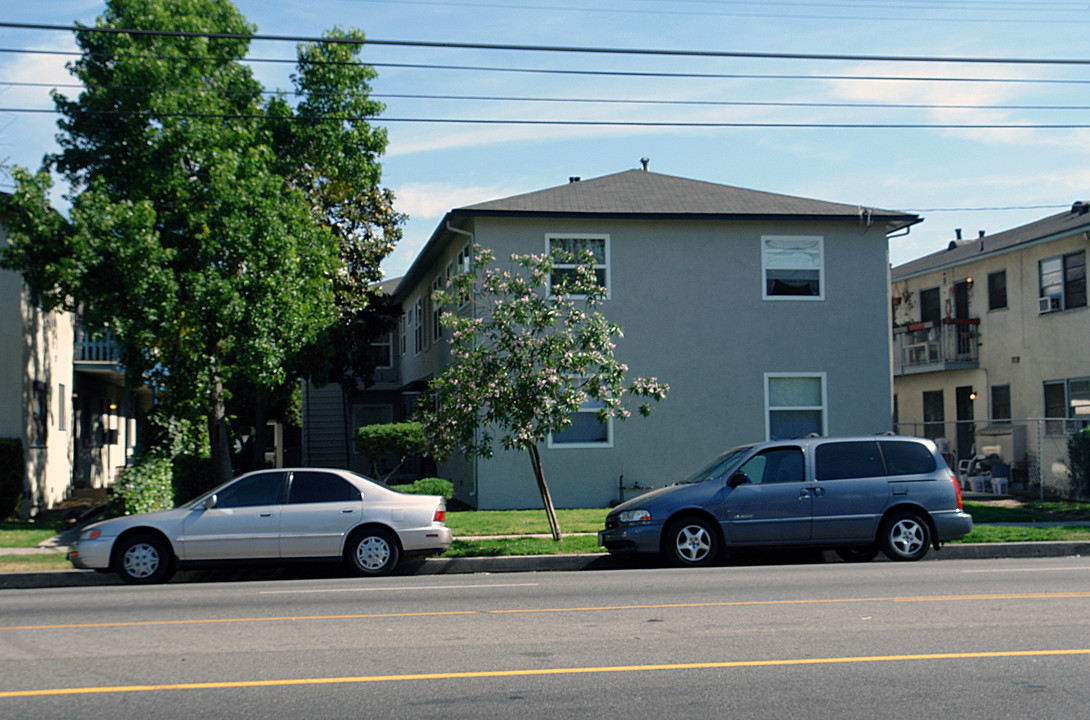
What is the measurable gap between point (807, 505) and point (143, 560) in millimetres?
→ 8523

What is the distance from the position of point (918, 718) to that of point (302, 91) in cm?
1953

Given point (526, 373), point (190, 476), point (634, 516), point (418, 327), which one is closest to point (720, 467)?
point (634, 516)

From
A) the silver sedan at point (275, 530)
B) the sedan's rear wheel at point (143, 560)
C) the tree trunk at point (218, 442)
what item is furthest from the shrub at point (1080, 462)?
the sedan's rear wheel at point (143, 560)

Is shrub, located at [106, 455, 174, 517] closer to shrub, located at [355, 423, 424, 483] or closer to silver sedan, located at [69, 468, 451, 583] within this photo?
silver sedan, located at [69, 468, 451, 583]

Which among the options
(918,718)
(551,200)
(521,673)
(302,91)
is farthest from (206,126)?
(918,718)

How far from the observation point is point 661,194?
23.0 m

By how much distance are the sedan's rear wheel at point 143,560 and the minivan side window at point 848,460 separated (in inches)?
335

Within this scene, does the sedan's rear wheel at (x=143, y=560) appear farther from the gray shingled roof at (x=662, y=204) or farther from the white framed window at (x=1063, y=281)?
the white framed window at (x=1063, y=281)

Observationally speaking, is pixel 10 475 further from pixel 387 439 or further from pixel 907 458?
pixel 907 458

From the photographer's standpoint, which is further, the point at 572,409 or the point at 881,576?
the point at 572,409

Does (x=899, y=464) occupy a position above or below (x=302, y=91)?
below

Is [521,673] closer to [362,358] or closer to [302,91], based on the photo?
[302,91]

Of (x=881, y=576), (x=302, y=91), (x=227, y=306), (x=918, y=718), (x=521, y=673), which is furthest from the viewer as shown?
(x=302, y=91)

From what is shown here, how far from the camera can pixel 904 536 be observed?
1341 centimetres
